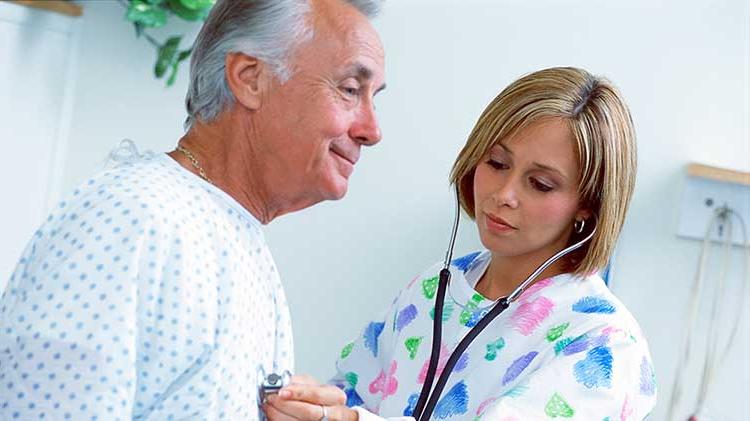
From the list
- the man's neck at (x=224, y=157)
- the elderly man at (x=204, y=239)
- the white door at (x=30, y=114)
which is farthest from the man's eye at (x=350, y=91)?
the white door at (x=30, y=114)

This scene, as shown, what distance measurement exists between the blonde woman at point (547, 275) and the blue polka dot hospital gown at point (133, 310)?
0.45 metres

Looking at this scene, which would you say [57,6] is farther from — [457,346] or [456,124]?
[457,346]

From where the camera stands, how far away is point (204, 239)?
49.1 inches

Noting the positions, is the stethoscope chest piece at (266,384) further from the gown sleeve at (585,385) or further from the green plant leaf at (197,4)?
the green plant leaf at (197,4)

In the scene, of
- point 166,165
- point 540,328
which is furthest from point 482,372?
point 166,165

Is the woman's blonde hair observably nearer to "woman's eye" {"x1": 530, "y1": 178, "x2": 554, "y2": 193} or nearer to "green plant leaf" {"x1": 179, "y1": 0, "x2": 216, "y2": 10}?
"woman's eye" {"x1": 530, "y1": 178, "x2": 554, "y2": 193}

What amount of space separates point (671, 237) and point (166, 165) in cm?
152

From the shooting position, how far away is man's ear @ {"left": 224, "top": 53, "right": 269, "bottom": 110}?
4.33 feet

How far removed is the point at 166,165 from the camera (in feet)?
4.27

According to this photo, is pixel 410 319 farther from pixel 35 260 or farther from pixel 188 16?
pixel 188 16

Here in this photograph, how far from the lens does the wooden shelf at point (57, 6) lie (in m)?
2.48

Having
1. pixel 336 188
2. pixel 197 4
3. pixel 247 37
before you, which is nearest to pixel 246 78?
pixel 247 37

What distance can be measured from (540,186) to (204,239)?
0.61 meters

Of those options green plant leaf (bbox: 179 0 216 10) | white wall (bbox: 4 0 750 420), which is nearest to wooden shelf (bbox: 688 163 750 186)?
white wall (bbox: 4 0 750 420)
